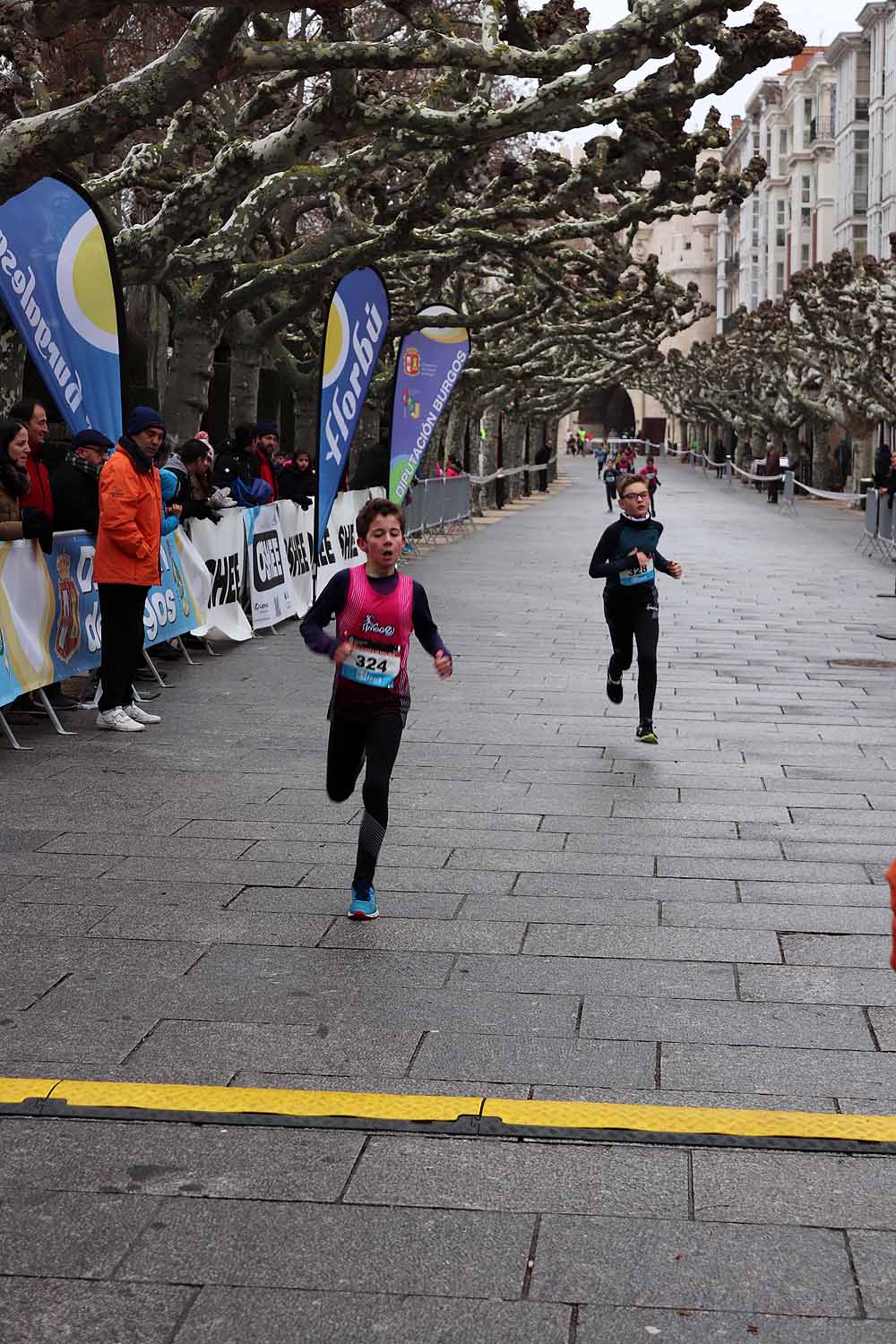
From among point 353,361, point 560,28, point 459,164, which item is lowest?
point 353,361

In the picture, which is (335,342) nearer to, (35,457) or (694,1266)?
(35,457)

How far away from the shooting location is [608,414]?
168375mm

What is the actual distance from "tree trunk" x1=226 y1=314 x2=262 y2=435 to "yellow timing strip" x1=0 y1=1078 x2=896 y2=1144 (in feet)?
62.1

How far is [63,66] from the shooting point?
77.0ft

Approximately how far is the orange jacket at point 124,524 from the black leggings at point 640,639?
111 inches

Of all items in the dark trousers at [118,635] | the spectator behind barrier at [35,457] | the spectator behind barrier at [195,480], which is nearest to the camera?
the dark trousers at [118,635]

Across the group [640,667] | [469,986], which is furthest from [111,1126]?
[640,667]

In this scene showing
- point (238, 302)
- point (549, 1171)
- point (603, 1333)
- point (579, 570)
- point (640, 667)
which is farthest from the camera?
point (579, 570)

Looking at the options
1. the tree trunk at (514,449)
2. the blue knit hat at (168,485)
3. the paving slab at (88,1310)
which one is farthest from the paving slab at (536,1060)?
the tree trunk at (514,449)

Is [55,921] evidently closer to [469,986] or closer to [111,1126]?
[469,986]

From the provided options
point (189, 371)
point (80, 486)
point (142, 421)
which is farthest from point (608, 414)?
point (142, 421)

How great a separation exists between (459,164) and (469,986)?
Result: 12.8 metres

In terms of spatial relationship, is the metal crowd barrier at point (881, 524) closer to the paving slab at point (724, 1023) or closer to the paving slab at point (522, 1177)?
the paving slab at point (724, 1023)

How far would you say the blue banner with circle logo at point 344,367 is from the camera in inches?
623
